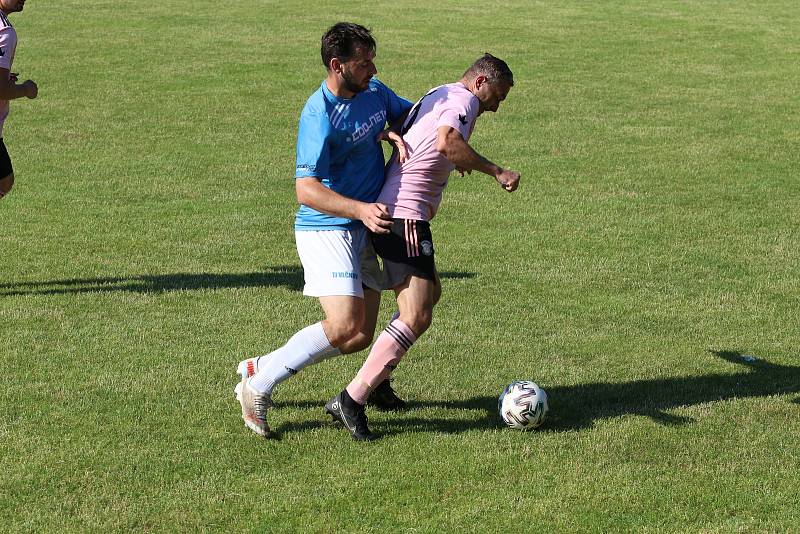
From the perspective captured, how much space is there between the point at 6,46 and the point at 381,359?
15.3 ft

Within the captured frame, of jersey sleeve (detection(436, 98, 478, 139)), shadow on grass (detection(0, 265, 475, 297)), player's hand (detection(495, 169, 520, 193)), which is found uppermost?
jersey sleeve (detection(436, 98, 478, 139))

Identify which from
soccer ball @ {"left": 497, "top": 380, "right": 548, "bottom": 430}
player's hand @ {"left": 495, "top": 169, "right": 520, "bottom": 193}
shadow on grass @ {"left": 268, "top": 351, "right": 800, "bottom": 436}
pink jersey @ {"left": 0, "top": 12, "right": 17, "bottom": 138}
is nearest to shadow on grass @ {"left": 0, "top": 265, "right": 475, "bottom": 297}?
pink jersey @ {"left": 0, "top": 12, "right": 17, "bottom": 138}

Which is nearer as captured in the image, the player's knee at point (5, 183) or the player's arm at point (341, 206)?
the player's arm at point (341, 206)

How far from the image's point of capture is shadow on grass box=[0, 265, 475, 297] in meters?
10.6

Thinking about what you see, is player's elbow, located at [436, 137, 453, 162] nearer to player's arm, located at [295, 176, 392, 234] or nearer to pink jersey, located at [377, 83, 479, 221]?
pink jersey, located at [377, 83, 479, 221]

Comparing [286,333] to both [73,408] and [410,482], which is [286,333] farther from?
[410,482]

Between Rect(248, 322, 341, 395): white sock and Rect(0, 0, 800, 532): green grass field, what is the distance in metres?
0.40

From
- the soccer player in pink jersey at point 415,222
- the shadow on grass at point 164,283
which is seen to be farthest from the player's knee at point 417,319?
the shadow on grass at point 164,283

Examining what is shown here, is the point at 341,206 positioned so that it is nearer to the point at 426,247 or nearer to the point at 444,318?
the point at 426,247

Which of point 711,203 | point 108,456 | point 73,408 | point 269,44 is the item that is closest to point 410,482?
point 108,456

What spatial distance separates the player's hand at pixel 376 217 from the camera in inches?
263

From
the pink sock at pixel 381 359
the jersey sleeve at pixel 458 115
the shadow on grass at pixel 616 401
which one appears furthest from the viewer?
the shadow on grass at pixel 616 401

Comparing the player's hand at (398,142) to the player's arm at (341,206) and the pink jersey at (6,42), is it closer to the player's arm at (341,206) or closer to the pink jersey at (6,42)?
the player's arm at (341,206)

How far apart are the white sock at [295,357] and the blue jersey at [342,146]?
0.68 m
